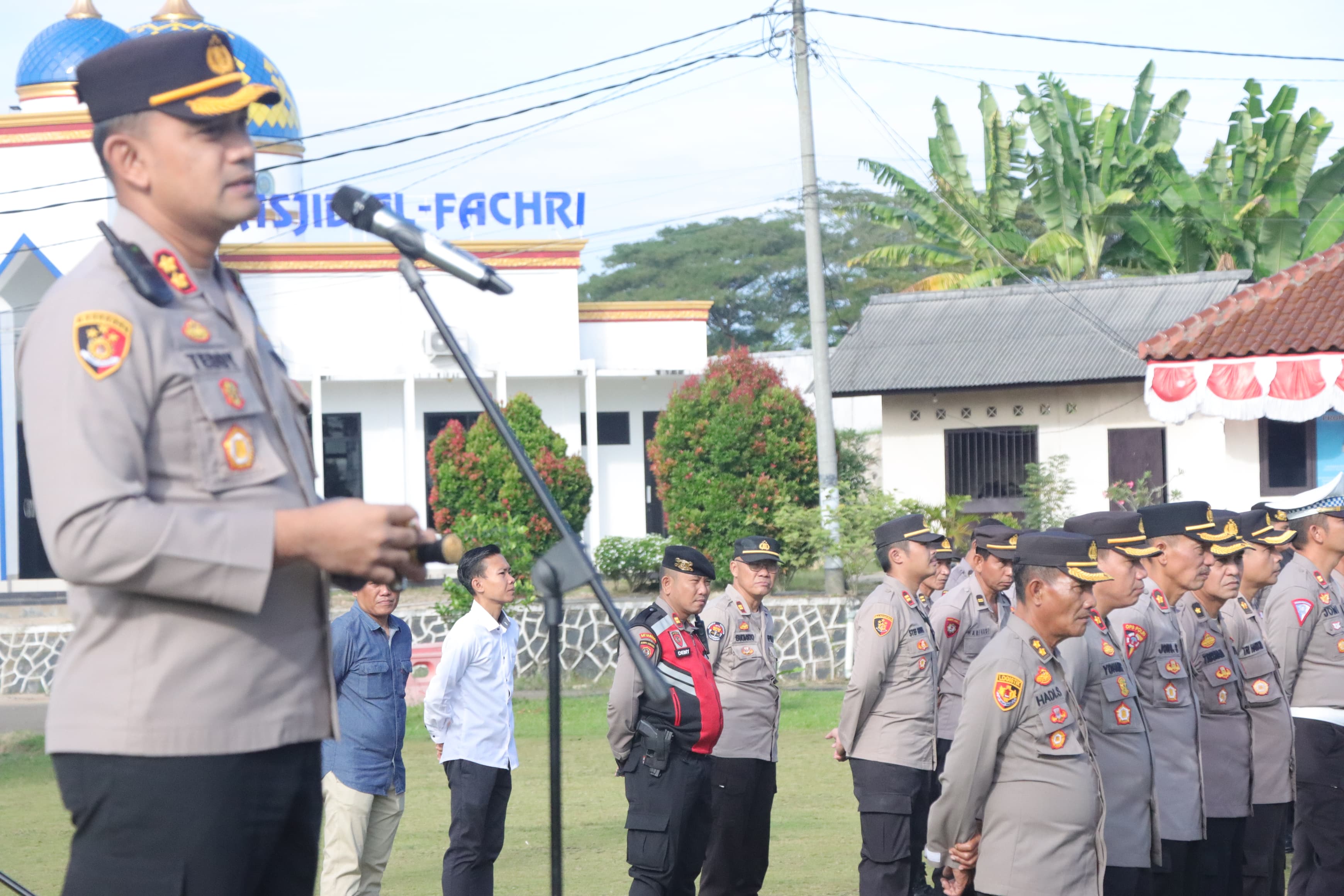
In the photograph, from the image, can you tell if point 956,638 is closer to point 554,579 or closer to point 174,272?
point 554,579

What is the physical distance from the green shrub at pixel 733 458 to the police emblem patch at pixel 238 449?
18.0 metres

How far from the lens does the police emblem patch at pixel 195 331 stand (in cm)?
214

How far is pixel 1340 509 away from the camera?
780 centimetres

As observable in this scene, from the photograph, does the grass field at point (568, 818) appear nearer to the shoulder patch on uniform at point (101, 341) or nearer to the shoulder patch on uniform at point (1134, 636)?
the shoulder patch on uniform at point (1134, 636)

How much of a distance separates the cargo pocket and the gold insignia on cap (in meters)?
5.09

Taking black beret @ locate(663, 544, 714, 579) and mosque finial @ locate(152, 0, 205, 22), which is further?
mosque finial @ locate(152, 0, 205, 22)

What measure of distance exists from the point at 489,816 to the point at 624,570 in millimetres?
14065

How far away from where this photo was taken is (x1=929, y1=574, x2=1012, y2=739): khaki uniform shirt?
8828mm

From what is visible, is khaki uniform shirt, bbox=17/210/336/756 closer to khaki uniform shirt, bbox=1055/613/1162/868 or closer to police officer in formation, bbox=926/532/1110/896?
police officer in formation, bbox=926/532/1110/896

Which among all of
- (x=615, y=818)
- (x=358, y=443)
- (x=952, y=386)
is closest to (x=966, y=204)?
(x=952, y=386)

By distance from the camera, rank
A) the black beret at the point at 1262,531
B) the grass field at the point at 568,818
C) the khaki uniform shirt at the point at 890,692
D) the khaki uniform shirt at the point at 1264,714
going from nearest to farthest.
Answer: the khaki uniform shirt at the point at 1264,714 < the black beret at the point at 1262,531 < the khaki uniform shirt at the point at 890,692 < the grass field at the point at 568,818

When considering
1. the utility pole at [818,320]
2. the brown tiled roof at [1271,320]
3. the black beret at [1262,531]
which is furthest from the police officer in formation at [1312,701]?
the utility pole at [818,320]

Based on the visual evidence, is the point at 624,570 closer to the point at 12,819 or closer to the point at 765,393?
the point at 765,393

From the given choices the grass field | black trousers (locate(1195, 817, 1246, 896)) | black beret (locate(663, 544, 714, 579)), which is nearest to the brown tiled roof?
the grass field
